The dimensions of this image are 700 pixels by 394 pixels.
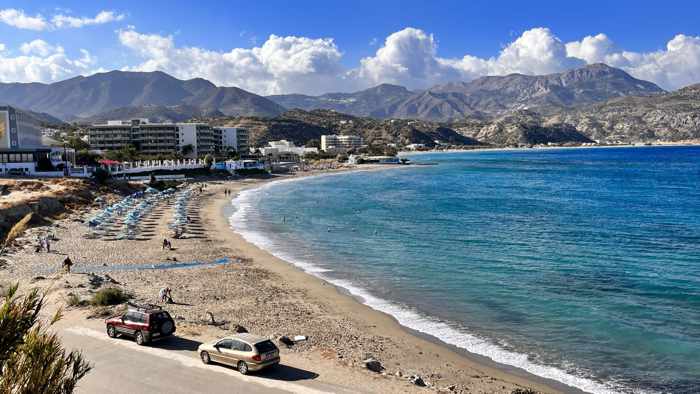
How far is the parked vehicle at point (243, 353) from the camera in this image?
15125 mm

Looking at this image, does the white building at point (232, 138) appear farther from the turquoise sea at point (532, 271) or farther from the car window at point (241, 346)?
the car window at point (241, 346)

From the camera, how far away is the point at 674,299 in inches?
1001

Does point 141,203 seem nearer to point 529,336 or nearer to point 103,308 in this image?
point 103,308

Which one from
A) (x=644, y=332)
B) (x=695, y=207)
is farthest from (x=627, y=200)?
(x=644, y=332)

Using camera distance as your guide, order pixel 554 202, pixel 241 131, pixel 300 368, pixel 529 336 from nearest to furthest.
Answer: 1. pixel 300 368
2. pixel 529 336
3. pixel 554 202
4. pixel 241 131

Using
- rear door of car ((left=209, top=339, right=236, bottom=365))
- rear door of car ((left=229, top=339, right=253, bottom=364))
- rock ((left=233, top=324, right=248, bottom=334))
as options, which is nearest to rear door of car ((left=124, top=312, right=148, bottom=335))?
rear door of car ((left=209, top=339, right=236, bottom=365))

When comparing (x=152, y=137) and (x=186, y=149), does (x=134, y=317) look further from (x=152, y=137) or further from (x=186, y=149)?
(x=152, y=137)

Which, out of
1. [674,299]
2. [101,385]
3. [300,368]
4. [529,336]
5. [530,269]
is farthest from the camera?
[530,269]

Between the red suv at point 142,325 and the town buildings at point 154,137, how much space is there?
4690 inches

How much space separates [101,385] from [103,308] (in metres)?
7.21

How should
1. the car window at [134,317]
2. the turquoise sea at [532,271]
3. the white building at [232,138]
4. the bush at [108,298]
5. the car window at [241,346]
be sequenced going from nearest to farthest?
the car window at [241,346] → the car window at [134,317] → the turquoise sea at [532,271] → the bush at [108,298] → the white building at [232,138]

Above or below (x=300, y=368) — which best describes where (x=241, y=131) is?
above

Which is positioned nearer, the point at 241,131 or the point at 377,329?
the point at 377,329

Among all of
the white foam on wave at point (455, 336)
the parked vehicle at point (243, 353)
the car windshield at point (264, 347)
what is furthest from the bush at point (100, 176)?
the car windshield at point (264, 347)
